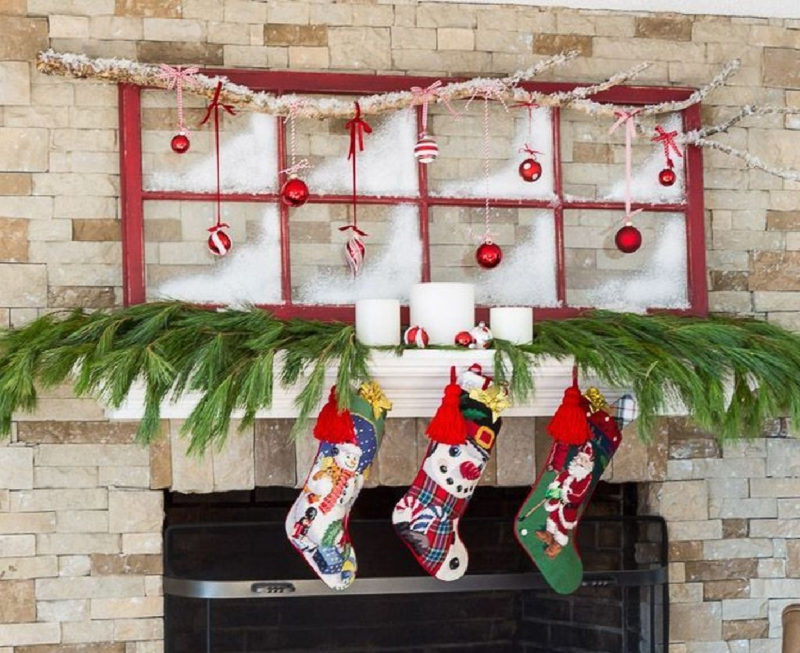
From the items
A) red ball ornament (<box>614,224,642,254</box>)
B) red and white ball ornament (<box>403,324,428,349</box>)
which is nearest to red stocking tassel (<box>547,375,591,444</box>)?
red and white ball ornament (<box>403,324,428,349</box>)

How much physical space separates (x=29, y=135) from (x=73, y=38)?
23 centimetres

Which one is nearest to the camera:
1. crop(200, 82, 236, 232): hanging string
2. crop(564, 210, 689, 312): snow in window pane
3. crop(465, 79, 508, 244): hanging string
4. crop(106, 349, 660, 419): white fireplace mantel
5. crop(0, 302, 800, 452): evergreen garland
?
crop(0, 302, 800, 452): evergreen garland

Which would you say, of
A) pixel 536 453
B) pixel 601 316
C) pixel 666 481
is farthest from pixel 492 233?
pixel 666 481

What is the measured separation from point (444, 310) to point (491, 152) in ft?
1.52

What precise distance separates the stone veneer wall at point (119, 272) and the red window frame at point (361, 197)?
0.14ft

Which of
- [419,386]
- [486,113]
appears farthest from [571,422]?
[486,113]

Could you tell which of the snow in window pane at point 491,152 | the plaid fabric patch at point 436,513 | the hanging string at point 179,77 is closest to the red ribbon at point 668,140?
the snow in window pane at point 491,152

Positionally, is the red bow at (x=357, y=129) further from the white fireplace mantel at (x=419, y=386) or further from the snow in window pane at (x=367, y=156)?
the white fireplace mantel at (x=419, y=386)

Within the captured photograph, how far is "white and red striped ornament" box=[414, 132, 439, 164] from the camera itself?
2.41 m

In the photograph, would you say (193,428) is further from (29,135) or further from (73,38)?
(73,38)

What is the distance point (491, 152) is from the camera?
8.52 feet

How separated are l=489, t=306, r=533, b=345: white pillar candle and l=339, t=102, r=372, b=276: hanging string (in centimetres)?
33

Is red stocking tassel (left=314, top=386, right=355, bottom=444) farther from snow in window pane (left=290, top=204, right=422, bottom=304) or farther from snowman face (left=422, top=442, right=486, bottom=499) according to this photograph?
snow in window pane (left=290, top=204, right=422, bottom=304)

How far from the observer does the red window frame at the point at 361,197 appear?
2.43 meters
